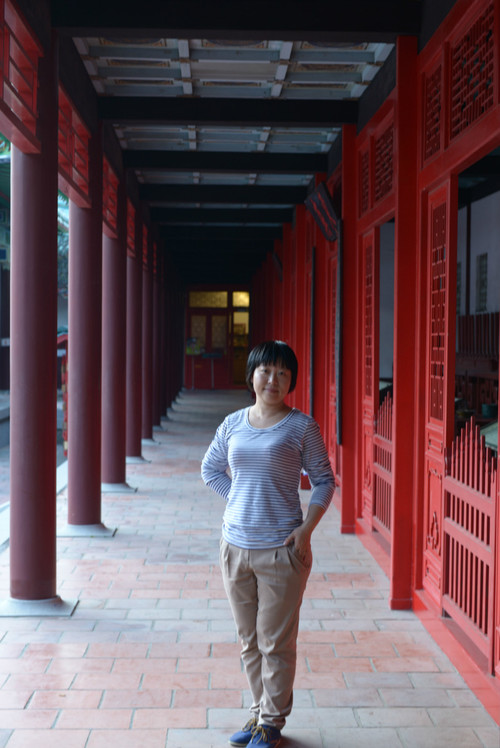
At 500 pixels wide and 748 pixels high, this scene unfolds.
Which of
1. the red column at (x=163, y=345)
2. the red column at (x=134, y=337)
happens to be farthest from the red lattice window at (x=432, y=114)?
the red column at (x=163, y=345)

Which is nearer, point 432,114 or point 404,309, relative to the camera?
point 432,114

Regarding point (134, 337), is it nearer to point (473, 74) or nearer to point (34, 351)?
point (34, 351)

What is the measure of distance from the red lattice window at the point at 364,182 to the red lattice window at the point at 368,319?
304 millimetres

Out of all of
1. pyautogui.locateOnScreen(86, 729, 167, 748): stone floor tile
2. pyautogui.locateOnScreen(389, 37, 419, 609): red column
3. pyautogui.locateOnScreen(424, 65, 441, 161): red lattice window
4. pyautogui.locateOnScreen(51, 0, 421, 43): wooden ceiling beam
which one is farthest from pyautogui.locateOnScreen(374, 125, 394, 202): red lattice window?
pyautogui.locateOnScreen(86, 729, 167, 748): stone floor tile

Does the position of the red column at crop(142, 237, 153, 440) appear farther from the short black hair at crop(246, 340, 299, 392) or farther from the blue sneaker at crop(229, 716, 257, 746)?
the blue sneaker at crop(229, 716, 257, 746)

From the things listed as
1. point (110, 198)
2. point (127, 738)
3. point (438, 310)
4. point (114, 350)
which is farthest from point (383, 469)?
point (110, 198)

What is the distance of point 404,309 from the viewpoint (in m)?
4.49

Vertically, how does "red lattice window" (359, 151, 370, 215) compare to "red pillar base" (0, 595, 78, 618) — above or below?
above

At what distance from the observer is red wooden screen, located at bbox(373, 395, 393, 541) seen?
5.42 m

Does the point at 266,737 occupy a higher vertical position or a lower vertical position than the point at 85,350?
lower

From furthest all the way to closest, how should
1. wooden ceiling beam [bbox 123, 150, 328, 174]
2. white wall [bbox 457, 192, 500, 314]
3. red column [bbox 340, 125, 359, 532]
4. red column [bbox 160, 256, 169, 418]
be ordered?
1. red column [bbox 160, 256, 169, 418]
2. white wall [bbox 457, 192, 500, 314]
3. wooden ceiling beam [bbox 123, 150, 328, 174]
4. red column [bbox 340, 125, 359, 532]

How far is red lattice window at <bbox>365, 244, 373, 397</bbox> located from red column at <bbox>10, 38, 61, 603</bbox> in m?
2.51

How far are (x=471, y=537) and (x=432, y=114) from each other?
83.9 inches

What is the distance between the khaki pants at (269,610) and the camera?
2715 mm
